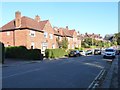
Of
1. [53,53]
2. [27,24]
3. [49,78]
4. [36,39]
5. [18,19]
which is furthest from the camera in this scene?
[36,39]

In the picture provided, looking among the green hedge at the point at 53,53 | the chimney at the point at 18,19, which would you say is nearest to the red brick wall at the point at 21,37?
the chimney at the point at 18,19

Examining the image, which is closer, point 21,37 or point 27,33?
point 27,33

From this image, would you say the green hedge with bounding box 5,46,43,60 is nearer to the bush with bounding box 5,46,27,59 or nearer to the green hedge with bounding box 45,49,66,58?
the bush with bounding box 5,46,27,59

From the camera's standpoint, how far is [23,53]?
139 ft

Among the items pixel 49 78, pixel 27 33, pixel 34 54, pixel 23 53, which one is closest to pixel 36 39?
pixel 27 33

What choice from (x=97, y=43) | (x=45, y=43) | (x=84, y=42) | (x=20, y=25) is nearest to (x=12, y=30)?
(x=20, y=25)

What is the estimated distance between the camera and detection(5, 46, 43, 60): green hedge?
4092 cm

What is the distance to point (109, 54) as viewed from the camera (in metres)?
44.6

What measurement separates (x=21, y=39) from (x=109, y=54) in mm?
19467

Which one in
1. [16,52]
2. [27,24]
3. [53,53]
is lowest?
[53,53]

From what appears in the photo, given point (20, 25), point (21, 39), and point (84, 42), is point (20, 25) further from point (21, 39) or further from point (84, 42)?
point (84, 42)

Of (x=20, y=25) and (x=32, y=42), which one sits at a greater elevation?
(x=20, y=25)

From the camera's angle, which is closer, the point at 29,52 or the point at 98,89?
the point at 98,89

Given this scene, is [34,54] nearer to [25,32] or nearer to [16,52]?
[16,52]
